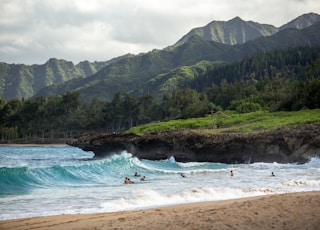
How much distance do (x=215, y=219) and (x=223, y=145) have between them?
35.3m

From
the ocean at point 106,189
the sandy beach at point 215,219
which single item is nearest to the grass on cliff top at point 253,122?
the ocean at point 106,189

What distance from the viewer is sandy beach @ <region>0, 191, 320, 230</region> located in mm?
12102

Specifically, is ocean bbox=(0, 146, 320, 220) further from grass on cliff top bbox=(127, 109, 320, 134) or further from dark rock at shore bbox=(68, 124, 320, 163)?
grass on cliff top bbox=(127, 109, 320, 134)

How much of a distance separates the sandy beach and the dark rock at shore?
86.9 feet

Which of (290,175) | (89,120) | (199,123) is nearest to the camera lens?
(290,175)

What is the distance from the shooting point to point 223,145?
4781 centimetres

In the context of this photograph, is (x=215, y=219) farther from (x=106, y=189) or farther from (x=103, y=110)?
(x=103, y=110)

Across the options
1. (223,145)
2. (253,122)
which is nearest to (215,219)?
(223,145)

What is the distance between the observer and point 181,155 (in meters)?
53.1

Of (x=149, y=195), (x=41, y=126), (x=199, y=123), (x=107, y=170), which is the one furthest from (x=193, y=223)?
(x=41, y=126)

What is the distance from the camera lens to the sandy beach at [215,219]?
1210 centimetres

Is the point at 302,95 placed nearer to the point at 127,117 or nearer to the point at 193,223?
the point at 193,223

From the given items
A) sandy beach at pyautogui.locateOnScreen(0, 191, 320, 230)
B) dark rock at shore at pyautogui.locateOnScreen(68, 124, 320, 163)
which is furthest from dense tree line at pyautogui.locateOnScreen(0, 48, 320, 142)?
sandy beach at pyautogui.locateOnScreen(0, 191, 320, 230)

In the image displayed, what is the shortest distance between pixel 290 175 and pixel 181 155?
22759mm
